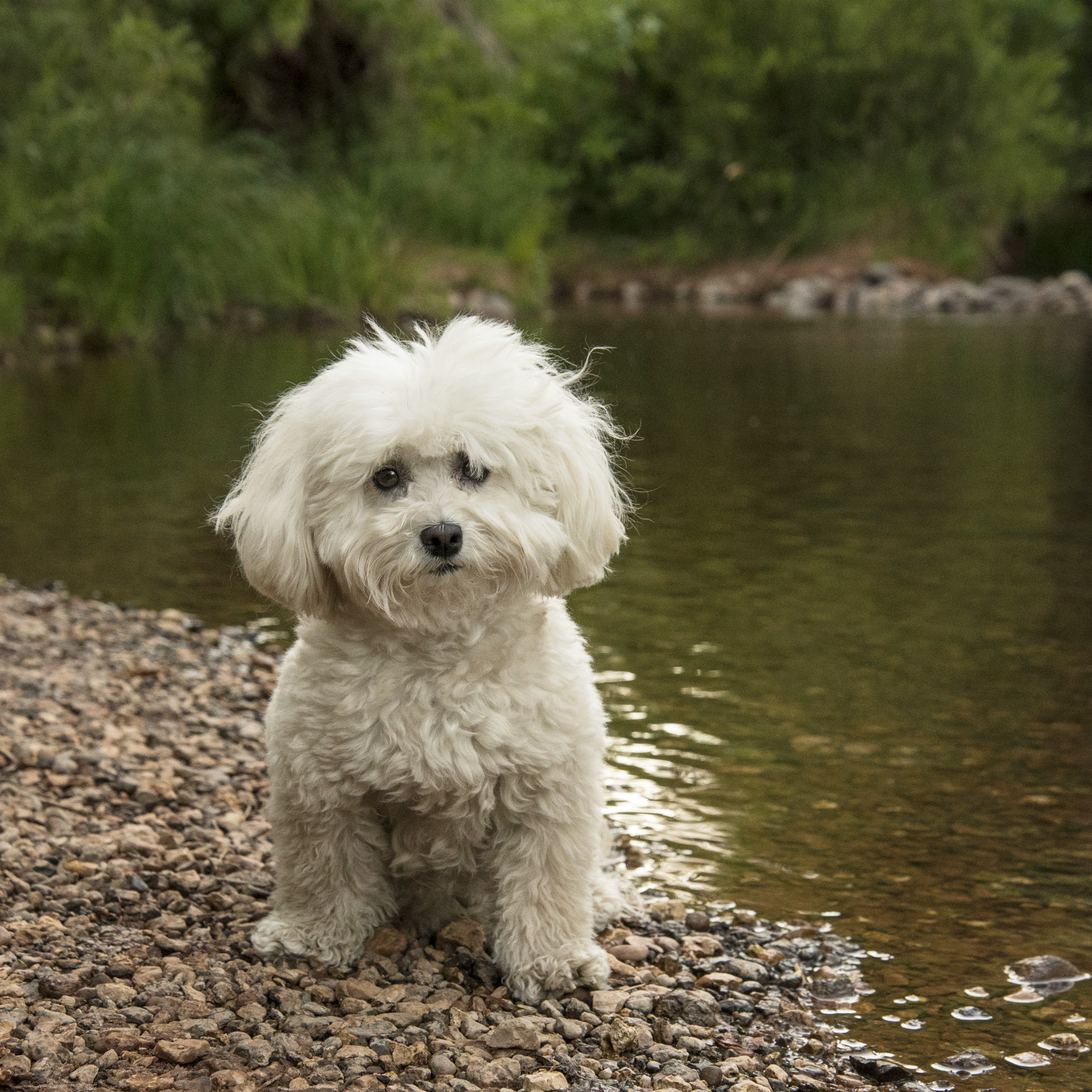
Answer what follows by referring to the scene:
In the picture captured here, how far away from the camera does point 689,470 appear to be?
29.4 feet

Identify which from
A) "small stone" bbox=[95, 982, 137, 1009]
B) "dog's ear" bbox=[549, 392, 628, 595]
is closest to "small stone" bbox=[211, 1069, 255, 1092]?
"small stone" bbox=[95, 982, 137, 1009]

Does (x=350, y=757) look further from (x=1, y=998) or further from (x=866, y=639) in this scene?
(x=866, y=639)

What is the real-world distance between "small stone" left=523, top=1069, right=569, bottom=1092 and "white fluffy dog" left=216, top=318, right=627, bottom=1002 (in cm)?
34

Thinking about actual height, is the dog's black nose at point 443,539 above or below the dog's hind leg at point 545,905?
above

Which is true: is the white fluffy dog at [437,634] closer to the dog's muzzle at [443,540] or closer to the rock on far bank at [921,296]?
the dog's muzzle at [443,540]

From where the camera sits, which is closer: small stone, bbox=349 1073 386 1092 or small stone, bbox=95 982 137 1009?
small stone, bbox=349 1073 386 1092

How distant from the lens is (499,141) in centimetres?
2309

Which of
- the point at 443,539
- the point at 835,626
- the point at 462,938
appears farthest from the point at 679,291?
the point at 443,539

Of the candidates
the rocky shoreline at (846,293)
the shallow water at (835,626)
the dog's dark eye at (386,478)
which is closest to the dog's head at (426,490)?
the dog's dark eye at (386,478)

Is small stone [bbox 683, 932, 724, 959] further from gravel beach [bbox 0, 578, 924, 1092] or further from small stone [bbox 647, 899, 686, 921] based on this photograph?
small stone [bbox 647, 899, 686, 921]

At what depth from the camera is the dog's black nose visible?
275 cm

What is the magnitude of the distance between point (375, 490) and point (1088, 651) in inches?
133

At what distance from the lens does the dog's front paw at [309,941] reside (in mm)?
3062

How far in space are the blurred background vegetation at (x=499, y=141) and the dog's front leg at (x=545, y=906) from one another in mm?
12122
